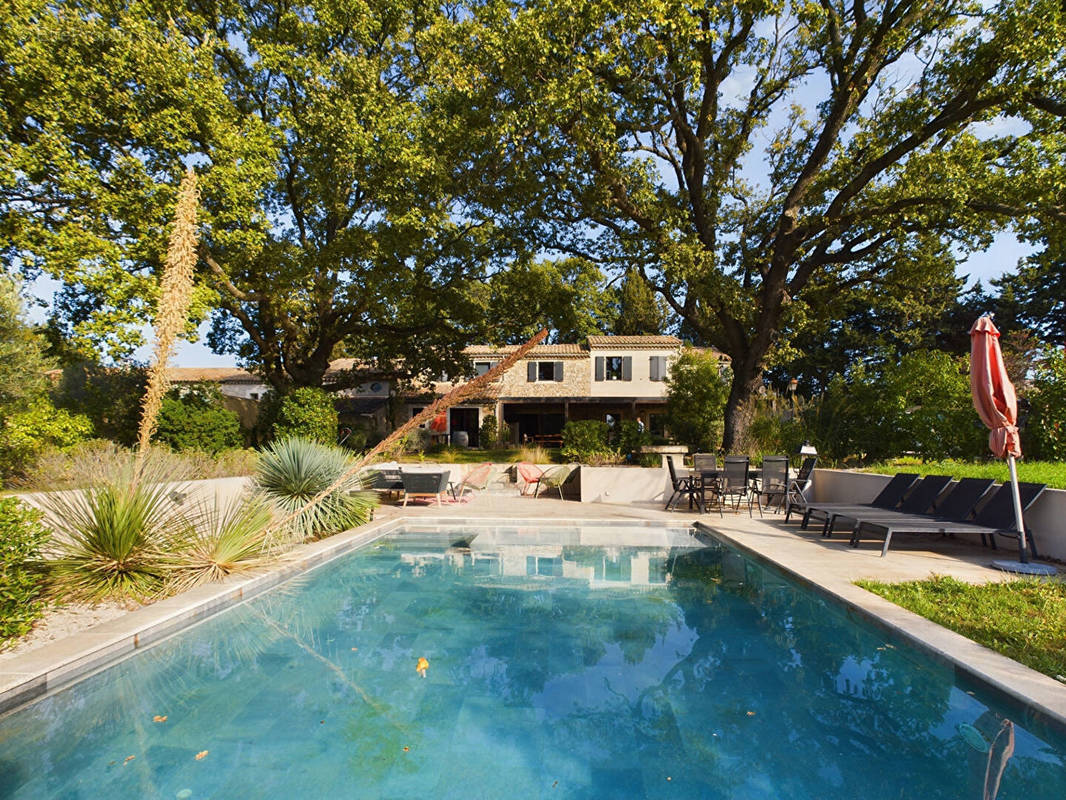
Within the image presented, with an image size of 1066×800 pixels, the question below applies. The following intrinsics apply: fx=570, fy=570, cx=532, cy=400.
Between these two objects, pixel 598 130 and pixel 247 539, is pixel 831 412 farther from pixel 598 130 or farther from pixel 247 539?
pixel 247 539

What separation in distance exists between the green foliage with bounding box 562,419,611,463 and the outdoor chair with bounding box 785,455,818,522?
18.5 feet

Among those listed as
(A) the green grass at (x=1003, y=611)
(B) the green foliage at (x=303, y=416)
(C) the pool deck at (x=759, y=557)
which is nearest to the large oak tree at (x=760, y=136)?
(C) the pool deck at (x=759, y=557)

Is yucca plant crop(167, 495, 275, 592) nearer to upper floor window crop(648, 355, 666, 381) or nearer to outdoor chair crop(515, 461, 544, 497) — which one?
outdoor chair crop(515, 461, 544, 497)

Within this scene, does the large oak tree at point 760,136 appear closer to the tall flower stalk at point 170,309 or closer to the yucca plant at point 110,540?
the tall flower stalk at point 170,309

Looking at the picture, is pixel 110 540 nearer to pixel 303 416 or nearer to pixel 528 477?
pixel 528 477

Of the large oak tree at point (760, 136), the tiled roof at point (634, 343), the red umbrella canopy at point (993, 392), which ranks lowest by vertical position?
the red umbrella canopy at point (993, 392)

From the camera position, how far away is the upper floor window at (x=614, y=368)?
110 ft

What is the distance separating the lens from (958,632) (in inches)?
180

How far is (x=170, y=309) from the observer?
4395mm

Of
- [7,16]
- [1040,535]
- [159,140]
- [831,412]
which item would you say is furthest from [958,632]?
[7,16]

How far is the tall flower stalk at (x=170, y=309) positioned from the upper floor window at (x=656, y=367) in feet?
99.0

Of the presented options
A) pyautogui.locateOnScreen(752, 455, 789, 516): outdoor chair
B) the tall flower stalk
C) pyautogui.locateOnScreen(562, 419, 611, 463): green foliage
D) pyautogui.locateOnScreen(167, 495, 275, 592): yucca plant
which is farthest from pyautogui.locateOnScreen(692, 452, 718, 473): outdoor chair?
the tall flower stalk

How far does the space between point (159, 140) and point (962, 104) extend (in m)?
18.5

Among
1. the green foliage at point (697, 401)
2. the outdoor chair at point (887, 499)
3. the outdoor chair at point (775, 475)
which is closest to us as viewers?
the outdoor chair at point (887, 499)
